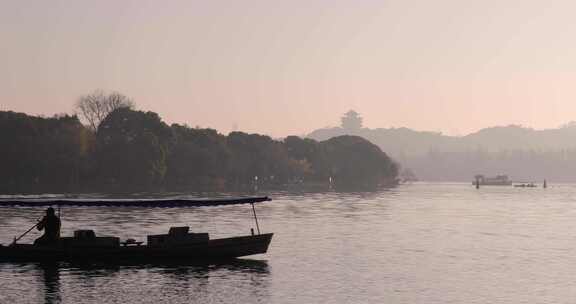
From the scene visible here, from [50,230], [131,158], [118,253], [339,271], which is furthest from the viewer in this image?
[131,158]

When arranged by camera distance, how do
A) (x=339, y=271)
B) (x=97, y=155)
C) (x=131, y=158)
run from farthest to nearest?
(x=97, y=155), (x=131, y=158), (x=339, y=271)

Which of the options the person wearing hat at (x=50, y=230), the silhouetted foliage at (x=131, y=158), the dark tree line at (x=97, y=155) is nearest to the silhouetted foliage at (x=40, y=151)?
the dark tree line at (x=97, y=155)

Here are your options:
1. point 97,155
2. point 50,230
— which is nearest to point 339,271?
point 50,230

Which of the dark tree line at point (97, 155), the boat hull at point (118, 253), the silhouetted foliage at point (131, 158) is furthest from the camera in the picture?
the silhouetted foliage at point (131, 158)

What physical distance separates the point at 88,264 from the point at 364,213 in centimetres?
6713

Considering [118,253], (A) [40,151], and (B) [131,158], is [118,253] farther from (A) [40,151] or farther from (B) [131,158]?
(B) [131,158]

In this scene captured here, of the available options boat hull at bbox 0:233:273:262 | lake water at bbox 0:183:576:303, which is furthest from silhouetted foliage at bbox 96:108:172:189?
boat hull at bbox 0:233:273:262

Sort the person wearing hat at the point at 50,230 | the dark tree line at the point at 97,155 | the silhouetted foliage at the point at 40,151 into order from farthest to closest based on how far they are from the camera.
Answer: the dark tree line at the point at 97,155 → the silhouetted foliage at the point at 40,151 → the person wearing hat at the point at 50,230

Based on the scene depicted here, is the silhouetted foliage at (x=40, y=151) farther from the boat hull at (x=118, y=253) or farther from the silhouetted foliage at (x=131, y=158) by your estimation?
the boat hull at (x=118, y=253)

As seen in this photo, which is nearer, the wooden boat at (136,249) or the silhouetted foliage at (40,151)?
the wooden boat at (136,249)

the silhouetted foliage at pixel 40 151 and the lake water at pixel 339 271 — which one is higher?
the silhouetted foliage at pixel 40 151

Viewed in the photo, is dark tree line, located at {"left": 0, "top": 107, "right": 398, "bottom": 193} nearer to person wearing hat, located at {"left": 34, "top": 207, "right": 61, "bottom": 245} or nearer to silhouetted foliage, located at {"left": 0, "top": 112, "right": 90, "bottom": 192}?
silhouetted foliage, located at {"left": 0, "top": 112, "right": 90, "bottom": 192}

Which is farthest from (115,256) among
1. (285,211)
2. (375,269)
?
(285,211)

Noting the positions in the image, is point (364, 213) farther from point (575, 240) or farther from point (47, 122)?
point (47, 122)
